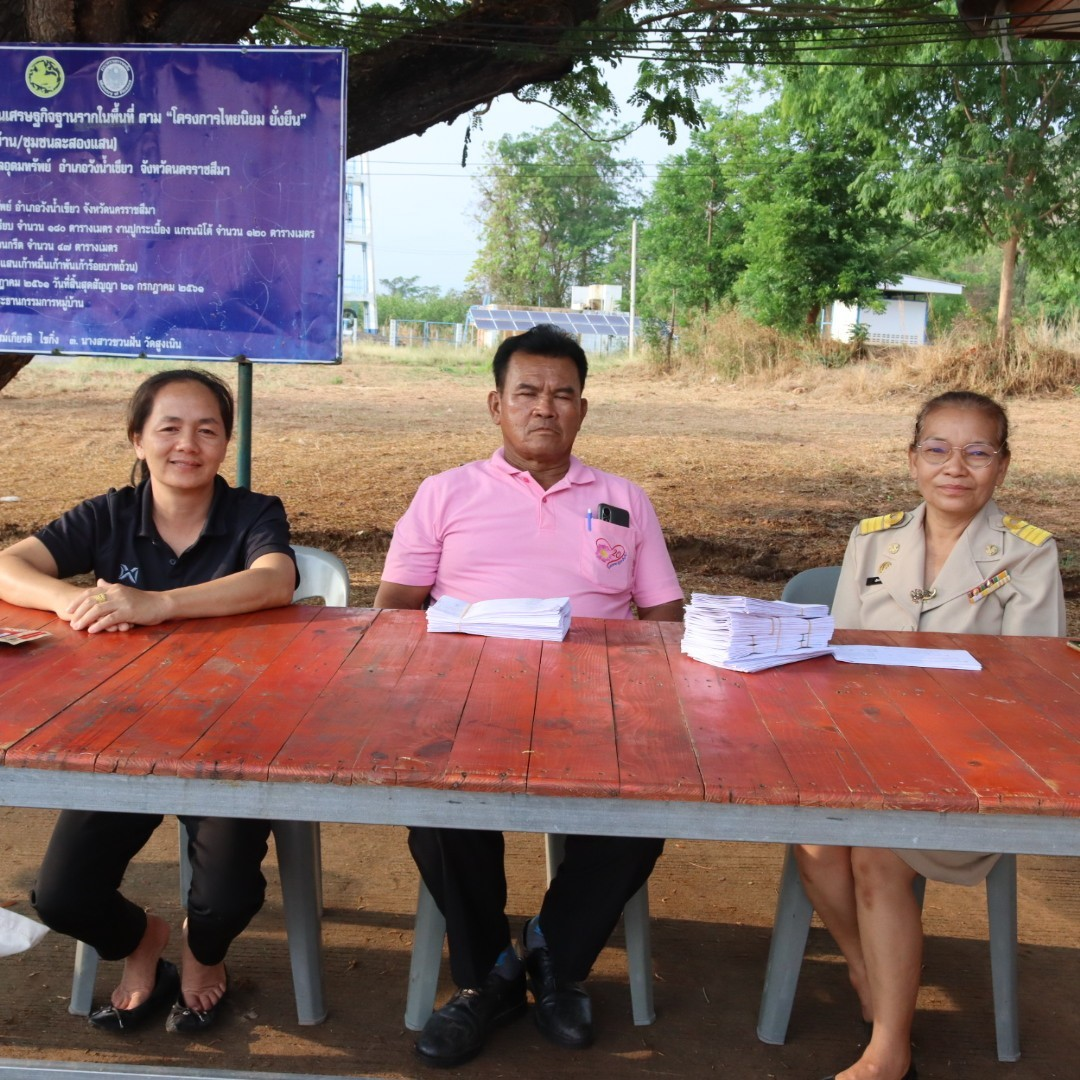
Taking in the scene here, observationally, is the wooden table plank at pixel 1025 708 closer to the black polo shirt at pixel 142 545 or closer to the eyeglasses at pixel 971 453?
the eyeglasses at pixel 971 453

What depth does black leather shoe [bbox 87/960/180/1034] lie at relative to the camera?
2.30 metres

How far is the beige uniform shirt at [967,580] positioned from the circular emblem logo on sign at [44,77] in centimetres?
278

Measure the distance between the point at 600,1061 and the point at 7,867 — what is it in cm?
161

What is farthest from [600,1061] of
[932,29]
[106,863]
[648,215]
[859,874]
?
[648,215]

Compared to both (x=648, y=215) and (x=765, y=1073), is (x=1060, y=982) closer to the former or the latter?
(x=765, y=1073)

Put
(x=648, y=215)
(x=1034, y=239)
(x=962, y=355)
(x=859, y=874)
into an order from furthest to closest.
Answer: (x=648, y=215)
(x=962, y=355)
(x=1034, y=239)
(x=859, y=874)

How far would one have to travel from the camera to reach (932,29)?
21.5 feet

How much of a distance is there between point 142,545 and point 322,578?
493mm

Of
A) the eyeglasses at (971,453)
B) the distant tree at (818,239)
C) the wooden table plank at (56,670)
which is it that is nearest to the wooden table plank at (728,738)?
the eyeglasses at (971,453)

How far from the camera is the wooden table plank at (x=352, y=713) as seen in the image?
1.57m

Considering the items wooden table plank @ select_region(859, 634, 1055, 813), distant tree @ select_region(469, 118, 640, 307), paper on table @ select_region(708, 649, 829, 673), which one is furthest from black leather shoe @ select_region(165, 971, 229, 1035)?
distant tree @ select_region(469, 118, 640, 307)

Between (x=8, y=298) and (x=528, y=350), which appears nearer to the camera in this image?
(x=528, y=350)

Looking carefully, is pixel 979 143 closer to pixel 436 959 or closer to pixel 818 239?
pixel 818 239

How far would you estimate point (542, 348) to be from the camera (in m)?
2.90
